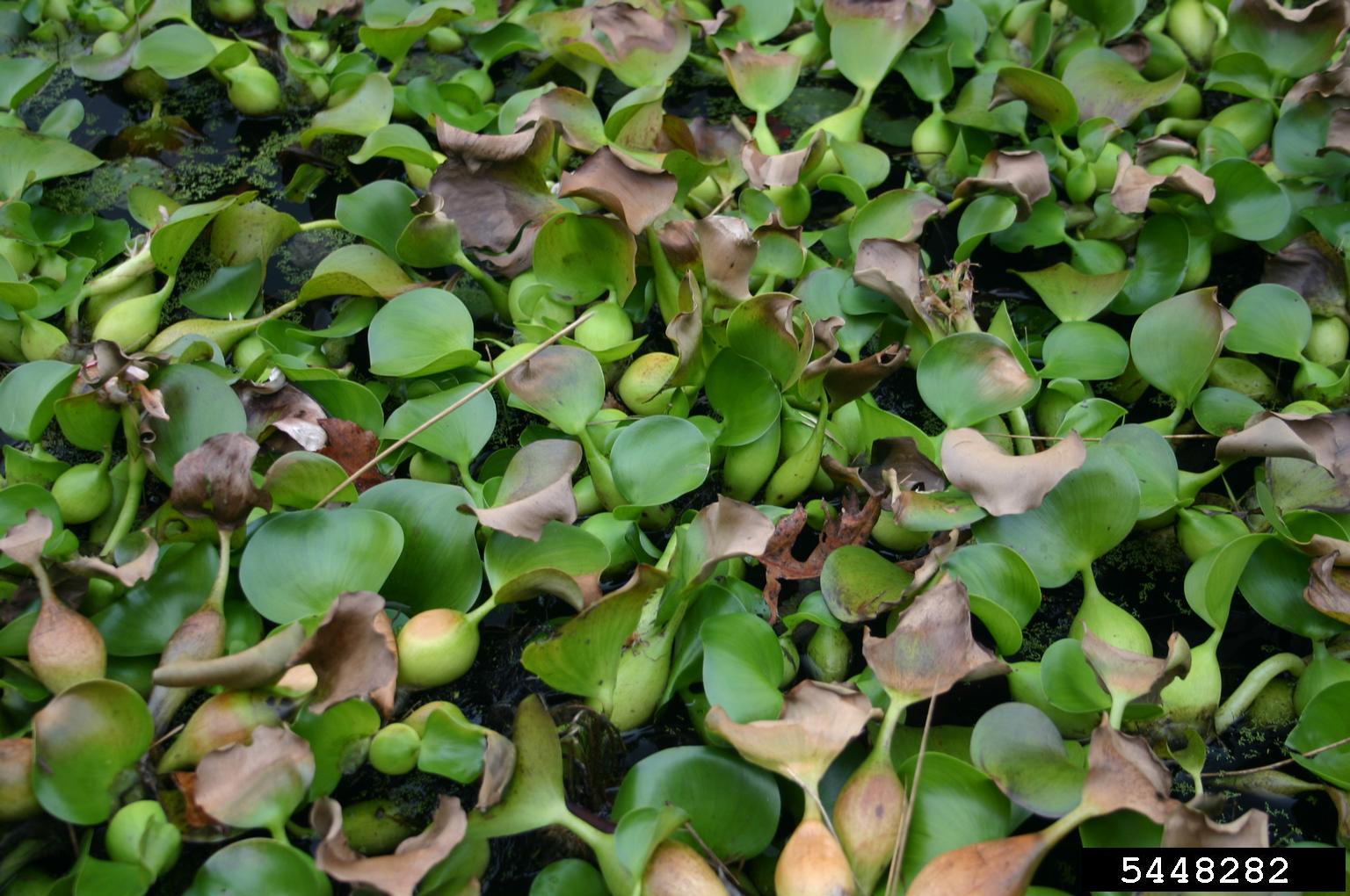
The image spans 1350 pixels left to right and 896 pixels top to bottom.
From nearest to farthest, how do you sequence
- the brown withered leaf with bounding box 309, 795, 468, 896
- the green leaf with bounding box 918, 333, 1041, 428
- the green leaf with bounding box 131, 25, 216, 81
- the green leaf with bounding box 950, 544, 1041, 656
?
the brown withered leaf with bounding box 309, 795, 468, 896, the green leaf with bounding box 950, 544, 1041, 656, the green leaf with bounding box 918, 333, 1041, 428, the green leaf with bounding box 131, 25, 216, 81

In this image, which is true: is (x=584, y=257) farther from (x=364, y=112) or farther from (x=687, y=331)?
(x=364, y=112)

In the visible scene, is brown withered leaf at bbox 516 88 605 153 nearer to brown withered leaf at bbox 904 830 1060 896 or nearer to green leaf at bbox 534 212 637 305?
green leaf at bbox 534 212 637 305

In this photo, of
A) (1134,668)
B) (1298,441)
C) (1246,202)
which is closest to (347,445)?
(1134,668)

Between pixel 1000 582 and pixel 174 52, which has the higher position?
pixel 174 52

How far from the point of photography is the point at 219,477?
32.8 inches

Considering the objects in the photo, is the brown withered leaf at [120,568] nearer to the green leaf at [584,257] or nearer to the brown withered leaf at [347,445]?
the brown withered leaf at [347,445]

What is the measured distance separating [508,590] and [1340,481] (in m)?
0.68

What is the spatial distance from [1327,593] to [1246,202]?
48 centimetres

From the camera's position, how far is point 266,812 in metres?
0.70

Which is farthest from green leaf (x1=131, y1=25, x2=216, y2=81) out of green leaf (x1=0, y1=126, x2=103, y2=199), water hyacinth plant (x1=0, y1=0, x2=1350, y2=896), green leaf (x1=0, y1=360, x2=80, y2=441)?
green leaf (x1=0, y1=360, x2=80, y2=441)

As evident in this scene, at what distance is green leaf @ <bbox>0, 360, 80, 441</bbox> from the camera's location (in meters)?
0.95

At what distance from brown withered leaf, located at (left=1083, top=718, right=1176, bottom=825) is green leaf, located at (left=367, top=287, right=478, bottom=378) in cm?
60

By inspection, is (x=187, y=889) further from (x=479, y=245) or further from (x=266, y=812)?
(x=479, y=245)

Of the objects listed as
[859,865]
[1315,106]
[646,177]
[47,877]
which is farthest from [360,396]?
[1315,106]
